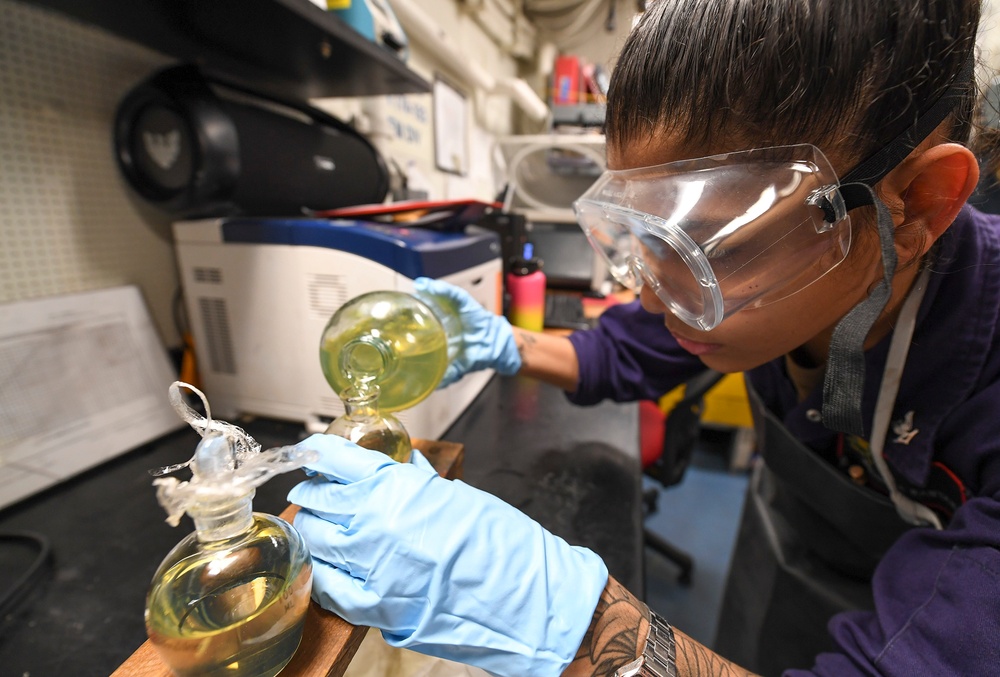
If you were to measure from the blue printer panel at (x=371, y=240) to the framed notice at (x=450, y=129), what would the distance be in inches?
50.3

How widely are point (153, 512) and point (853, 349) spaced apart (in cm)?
99

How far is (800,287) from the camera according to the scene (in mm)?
494

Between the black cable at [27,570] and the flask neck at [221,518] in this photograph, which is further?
the black cable at [27,570]

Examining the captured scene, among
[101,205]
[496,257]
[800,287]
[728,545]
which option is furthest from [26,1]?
[728,545]

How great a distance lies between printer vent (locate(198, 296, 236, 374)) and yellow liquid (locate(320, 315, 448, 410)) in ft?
1.60

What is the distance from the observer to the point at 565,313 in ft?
5.21

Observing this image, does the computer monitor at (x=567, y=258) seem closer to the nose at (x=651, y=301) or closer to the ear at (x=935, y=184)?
the nose at (x=651, y=301)

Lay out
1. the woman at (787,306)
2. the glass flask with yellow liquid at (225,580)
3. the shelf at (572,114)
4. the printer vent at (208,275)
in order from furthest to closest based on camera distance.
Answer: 1. the shelf at (572,114)
2. the printer vent at (208,275)
3. the woman at (787,306)
4. the glass flask with yellow liquid at (225,580)

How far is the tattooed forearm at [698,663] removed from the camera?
440mm

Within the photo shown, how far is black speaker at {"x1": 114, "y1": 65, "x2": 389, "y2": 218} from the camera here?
77cm

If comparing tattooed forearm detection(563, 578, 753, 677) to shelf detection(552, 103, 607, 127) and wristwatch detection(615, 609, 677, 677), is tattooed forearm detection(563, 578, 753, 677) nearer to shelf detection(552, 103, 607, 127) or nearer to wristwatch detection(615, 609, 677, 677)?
wristwatch detection(615, 609, 677, 677)

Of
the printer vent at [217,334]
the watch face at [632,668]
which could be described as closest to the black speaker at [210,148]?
the printer vent at [217,334]

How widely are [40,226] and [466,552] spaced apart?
914 mm

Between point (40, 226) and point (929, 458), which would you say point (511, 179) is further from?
point (929, 458)
